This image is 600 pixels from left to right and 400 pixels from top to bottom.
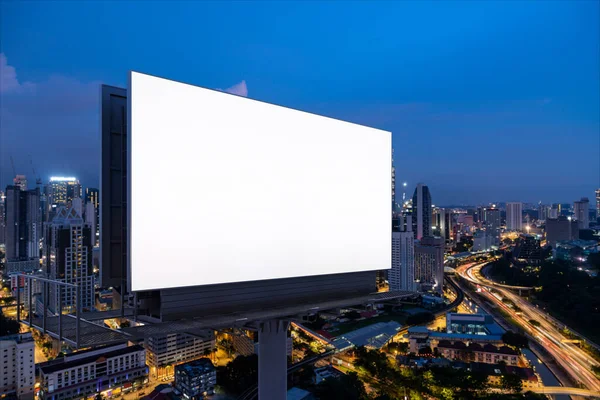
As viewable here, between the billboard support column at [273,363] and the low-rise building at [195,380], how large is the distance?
7760mm

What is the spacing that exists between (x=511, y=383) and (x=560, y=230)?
33482 mm

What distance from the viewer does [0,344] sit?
9117mm

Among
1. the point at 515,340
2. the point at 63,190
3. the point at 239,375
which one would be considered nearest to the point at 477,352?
the point at 515,340

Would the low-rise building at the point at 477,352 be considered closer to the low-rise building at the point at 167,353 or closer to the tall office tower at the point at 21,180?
the low-rise building at the point at 167,353

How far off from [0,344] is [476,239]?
1481 inches

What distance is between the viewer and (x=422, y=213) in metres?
35.2

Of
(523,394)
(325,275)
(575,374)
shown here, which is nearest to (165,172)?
(325,275)

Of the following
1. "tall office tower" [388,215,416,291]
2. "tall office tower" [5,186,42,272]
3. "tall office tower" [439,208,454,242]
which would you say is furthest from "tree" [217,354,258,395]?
"tall office tower" [439,208,454,242]

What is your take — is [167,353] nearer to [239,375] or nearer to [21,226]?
[239,375]

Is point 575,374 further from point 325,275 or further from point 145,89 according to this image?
point 145,89

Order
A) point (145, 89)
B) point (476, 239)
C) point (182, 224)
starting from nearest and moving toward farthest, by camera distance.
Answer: point (145, 89) → point (182, 224) → point (476, 239)

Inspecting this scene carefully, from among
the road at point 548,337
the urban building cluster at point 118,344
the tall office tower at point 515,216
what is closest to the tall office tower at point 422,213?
the urban building cluster at point 118,344

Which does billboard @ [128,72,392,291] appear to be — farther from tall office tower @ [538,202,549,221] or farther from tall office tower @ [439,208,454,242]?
tall office tower @ [538,202,549,221]

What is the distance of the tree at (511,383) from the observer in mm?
8344
